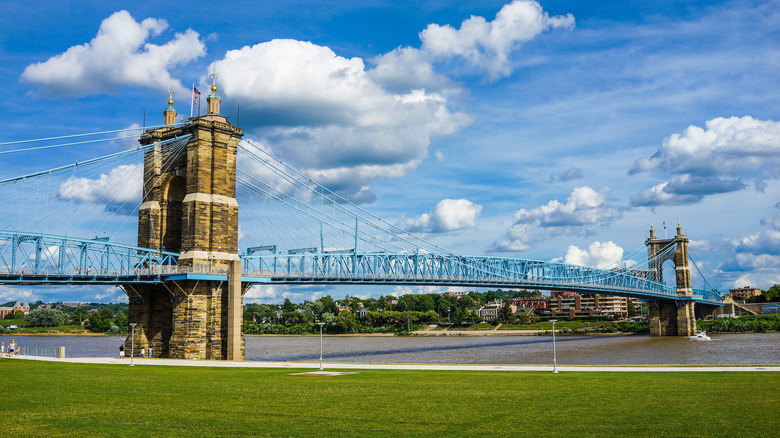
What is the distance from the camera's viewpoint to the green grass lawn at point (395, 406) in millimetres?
12539

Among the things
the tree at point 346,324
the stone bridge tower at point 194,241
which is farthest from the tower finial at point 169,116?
the tree at point 346,324

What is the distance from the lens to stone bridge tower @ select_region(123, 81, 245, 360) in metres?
42.1

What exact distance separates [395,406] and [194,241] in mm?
29789

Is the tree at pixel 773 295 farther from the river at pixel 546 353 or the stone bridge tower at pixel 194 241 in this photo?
the stone bridge tower at pixel 194 241

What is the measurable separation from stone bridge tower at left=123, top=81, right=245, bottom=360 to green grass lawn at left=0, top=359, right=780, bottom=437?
17.9 meters

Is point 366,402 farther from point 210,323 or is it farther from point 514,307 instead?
point 514,307

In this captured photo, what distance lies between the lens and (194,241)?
42.3 m

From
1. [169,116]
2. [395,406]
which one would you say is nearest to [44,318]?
[169,116]

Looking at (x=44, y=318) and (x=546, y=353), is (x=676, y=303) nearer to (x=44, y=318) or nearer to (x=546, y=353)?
(x=546, y=353)

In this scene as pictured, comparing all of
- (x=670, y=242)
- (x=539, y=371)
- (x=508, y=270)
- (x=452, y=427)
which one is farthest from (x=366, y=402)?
(x=670, y=242)

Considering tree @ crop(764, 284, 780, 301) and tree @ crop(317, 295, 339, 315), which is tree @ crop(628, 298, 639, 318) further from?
tree @ crop(317, 295, 339, 315)

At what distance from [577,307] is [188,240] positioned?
5347 inches

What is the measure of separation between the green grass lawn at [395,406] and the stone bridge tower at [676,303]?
92439 millimetres

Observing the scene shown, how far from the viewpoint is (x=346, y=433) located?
12227 millimetres
